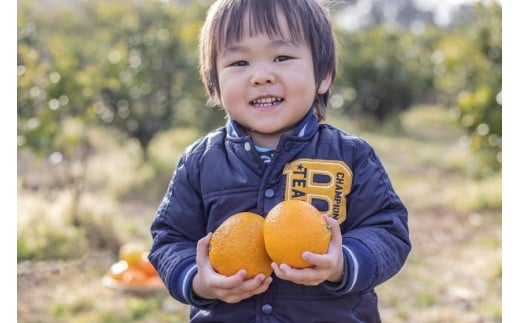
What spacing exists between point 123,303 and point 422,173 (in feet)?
21.0

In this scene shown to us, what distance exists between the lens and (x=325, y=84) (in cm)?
233

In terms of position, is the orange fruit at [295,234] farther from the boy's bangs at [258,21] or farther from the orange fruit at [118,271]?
the orange fruit at [118,271]

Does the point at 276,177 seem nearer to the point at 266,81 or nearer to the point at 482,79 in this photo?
the point at 266,81

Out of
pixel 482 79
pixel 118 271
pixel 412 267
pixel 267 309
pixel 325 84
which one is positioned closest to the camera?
pixel 267 309

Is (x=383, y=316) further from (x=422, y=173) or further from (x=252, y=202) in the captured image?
(x=422, y=173)

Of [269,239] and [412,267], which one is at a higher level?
[269,239]

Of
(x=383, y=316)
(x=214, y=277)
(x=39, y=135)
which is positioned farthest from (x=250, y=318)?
(x=39, y=135)

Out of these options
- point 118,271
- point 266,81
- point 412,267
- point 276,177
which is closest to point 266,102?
point 266,81

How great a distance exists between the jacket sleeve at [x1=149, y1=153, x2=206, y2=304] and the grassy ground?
243cm

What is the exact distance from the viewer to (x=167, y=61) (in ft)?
30.1

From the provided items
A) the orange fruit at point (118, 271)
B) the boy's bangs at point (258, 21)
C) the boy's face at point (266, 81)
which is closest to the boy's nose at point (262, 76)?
the boy's face at point (266, 81)

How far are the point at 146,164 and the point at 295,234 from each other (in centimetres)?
717

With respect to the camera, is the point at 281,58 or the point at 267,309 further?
the point at 281,58

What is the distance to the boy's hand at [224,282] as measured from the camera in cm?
179
